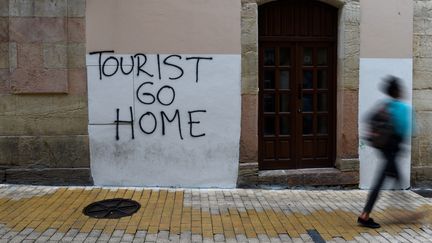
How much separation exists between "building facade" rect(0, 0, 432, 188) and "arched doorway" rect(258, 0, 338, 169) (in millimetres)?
32

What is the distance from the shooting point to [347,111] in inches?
319

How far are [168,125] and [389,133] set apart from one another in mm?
3314

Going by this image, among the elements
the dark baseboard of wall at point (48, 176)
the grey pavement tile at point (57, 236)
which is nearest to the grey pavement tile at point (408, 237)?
the grey pavement tile at point (57, 236)

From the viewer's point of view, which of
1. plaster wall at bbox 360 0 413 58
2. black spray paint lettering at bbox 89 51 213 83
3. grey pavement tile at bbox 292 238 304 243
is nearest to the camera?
grey pavement tile at bbox 292 238 304 243

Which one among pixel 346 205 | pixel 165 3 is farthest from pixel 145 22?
pixel 346 205

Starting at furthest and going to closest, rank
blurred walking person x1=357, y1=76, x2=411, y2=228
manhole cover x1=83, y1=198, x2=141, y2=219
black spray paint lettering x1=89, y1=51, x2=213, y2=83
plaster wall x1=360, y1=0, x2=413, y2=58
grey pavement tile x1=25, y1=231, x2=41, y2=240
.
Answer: plaster wall x1=360, y1=0, x2=413, y2=58 → black spray paint lettering x1=89, y1=51, x2=213, y2=83 → manhole cover x1=83, y1=198, x2=141, y2=219 → blurred walking person x1=357, y1=76, x2=411, y2=228 → grey pavement tile x1=25, y1=231, x2=41, y2=240

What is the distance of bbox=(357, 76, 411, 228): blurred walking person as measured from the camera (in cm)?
605

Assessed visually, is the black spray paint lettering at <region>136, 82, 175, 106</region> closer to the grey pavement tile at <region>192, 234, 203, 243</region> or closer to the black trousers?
the grey pavement tile at <region>192, 234, 203, 243</region>

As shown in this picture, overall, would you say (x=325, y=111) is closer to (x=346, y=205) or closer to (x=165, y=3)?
(x=346, y=205)

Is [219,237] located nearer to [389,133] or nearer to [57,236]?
[57,236]

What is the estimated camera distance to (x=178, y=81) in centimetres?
784

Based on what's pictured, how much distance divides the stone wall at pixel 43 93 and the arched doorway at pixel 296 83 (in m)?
2.84

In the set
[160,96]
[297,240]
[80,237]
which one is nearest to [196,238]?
[297,240]

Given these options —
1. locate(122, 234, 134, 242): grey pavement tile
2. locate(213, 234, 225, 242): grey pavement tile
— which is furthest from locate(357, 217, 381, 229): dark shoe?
locate(122, 234, 134, 242): grey pavement tile
